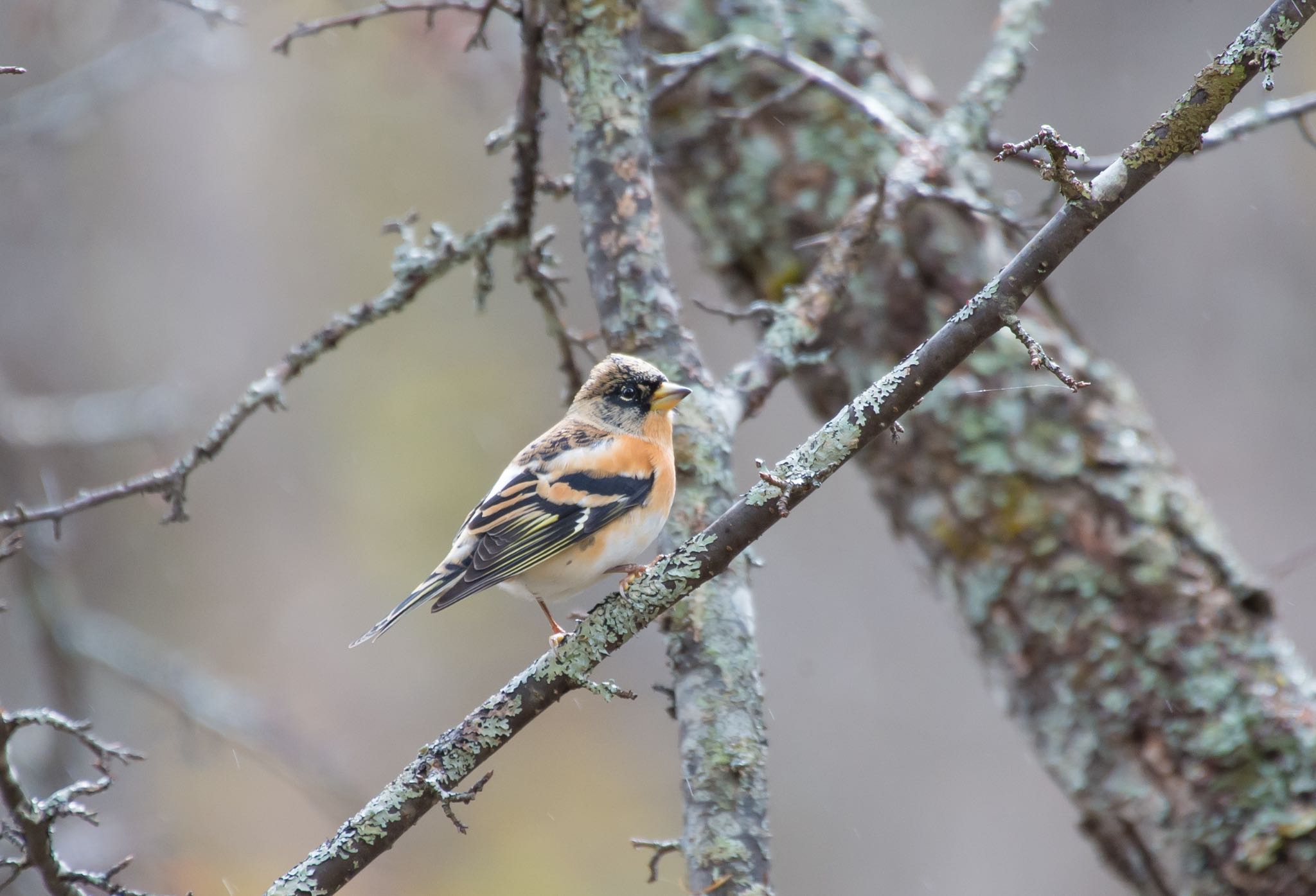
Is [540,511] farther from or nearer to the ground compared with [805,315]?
nearer to the ground

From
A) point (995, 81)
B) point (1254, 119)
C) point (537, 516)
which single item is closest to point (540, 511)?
point (537, 516)

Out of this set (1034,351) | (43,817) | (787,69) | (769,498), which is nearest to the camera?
(1034,351)

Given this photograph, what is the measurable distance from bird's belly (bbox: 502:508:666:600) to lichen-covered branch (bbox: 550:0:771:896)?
5.4 inches

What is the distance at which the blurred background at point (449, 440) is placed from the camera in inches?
323

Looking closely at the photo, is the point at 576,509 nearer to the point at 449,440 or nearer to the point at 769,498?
the point at 769,498

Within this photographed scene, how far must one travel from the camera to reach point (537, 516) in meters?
3.42

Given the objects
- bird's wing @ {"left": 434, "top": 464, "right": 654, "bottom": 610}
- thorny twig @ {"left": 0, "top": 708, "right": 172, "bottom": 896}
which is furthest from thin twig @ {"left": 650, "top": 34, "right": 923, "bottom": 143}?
thorny twig @ {"left": 0, "top": 708, "right": 172, "bottom": 896}

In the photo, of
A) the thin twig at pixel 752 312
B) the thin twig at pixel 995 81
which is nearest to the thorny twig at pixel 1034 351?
the thin twig at pixel 752 312

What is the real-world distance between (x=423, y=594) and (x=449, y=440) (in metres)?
7.40

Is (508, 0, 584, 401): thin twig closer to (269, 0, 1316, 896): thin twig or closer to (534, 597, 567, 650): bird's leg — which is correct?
(534, 597, 567, 650): bird's leg

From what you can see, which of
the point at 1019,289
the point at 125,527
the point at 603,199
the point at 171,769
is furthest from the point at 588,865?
the point at 1019,289

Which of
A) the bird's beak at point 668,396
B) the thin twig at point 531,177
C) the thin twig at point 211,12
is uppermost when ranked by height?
the thin twig at point 211,12

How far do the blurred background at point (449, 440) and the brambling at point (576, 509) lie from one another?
343cm

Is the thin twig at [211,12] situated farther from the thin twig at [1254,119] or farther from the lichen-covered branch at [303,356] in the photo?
the thin twig at [1254,119]
